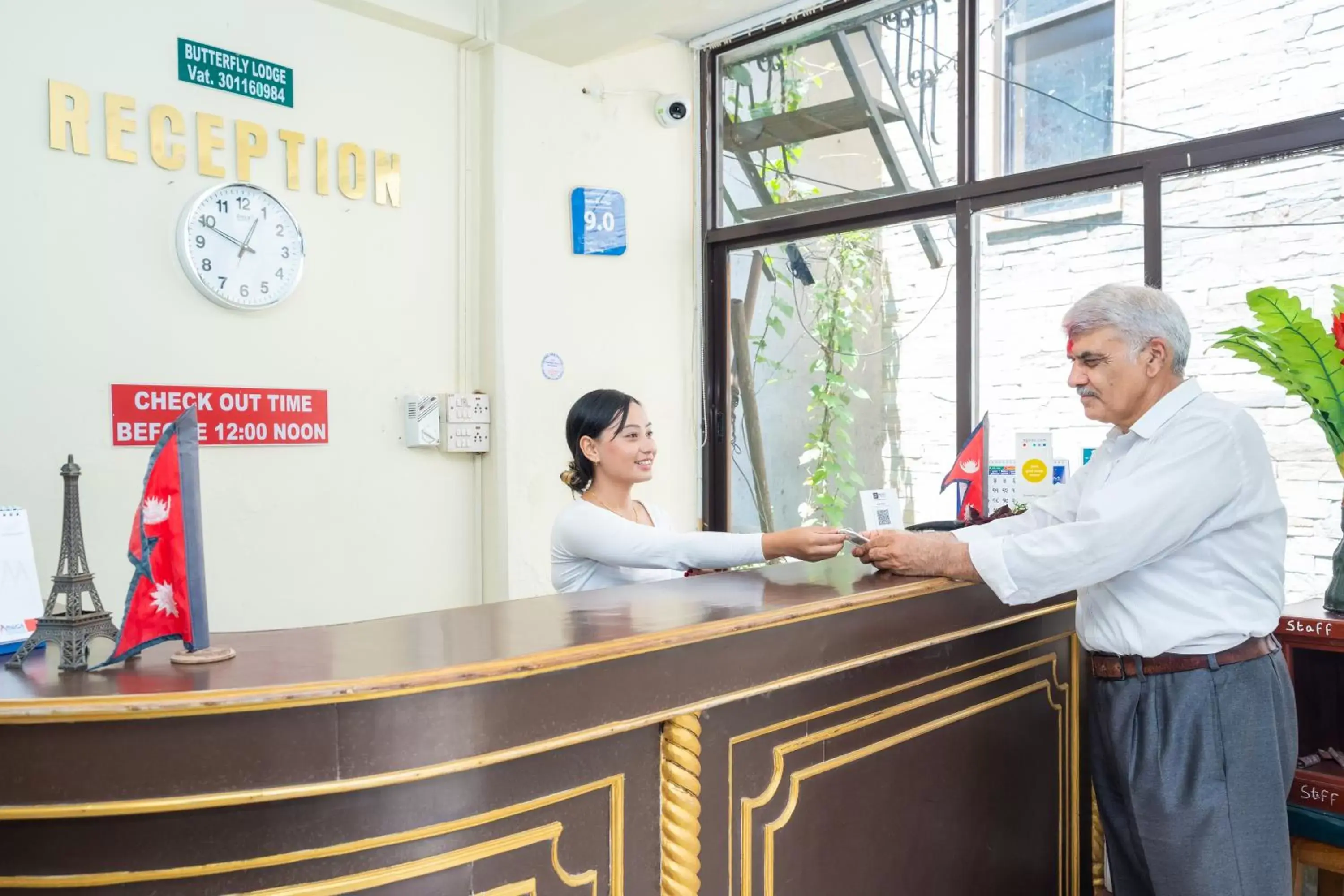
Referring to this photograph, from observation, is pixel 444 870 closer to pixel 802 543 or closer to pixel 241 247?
pixel 802 543

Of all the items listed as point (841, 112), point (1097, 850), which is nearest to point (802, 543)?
point (1097, 850)

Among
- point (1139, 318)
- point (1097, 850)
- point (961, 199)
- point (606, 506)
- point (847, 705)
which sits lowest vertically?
point (1097, 850)

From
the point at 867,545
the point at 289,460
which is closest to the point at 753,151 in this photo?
the point at 289,460

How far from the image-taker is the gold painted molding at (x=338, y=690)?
3.38 feet

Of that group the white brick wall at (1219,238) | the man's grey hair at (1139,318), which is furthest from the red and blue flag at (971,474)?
the man's grey hair at (1139,318)

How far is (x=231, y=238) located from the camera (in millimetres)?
2912

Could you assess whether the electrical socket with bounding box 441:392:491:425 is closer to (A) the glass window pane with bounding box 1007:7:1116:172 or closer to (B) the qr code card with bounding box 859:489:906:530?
(B) the qr code card with bounding box 859:489:906:530

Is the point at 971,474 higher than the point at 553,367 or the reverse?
the reverse

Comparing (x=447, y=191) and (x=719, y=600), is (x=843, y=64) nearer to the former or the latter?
(x=447, y=191)

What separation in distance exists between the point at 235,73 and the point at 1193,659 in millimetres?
2877

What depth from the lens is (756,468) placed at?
4.23 meters

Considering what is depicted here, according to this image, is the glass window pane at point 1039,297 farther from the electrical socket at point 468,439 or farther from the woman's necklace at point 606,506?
the electrical socket at point 468,439

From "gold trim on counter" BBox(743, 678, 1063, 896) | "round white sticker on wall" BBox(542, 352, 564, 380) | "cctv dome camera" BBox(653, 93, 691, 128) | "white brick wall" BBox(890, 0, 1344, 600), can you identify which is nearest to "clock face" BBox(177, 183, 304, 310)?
"round white sticker on wall" BBox(542, 352, 564, 380)

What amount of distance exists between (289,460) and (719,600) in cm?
191
